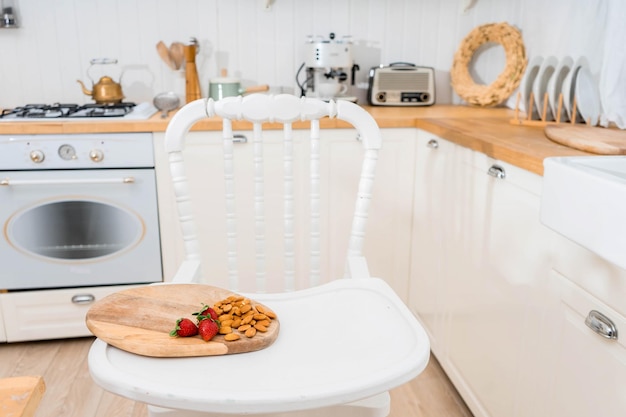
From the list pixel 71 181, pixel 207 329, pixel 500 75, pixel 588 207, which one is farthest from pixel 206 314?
pixel 500 75

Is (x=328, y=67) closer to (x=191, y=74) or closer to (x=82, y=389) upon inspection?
(x=191, y=74)

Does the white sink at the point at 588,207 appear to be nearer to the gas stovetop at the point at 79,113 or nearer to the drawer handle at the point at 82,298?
the gas stovetop at the point at 79,113

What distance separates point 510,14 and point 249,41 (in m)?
1.16

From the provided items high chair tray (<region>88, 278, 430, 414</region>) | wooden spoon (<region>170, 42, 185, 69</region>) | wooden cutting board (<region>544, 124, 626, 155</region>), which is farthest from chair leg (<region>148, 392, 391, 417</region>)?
wooden spoon (<region>170, 42, 185, 69</region>)

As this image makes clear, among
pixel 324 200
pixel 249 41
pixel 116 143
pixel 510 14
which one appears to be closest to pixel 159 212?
pixel 116 143

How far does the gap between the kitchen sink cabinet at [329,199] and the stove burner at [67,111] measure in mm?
240

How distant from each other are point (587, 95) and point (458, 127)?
403 mm

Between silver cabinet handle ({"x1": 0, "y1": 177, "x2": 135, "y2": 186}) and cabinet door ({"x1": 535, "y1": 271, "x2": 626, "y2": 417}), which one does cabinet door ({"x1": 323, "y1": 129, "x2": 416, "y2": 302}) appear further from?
cabinet door ({"x1": 535, "y1": 271, "x2": 626, "y2": 417})

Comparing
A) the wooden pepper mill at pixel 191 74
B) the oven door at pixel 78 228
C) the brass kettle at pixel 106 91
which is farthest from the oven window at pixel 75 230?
the wooden pepper mill at pixel 191 74

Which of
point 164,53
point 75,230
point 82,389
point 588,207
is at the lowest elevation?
point 82,389

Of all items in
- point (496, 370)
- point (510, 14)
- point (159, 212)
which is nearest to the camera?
point (496, 370)

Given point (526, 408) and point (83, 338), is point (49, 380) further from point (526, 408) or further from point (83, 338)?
point (526, 408)

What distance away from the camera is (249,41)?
2.56 metres

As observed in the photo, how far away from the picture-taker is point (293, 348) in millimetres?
1050
